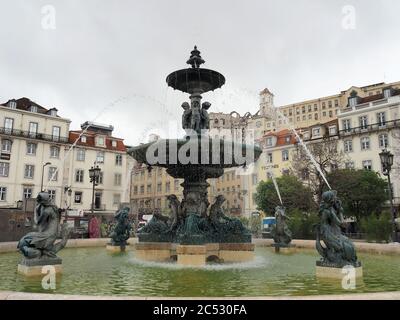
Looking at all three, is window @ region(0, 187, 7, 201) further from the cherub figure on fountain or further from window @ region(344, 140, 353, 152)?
window @ region(344, 140, 353, 152)

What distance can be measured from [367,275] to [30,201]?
20.9m

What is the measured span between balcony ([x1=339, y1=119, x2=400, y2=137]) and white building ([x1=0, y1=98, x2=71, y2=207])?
40984mm

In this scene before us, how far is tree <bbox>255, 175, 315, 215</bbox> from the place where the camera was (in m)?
42.6

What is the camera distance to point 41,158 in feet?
169

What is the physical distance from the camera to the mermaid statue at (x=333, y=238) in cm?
759

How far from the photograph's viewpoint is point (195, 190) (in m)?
13.0

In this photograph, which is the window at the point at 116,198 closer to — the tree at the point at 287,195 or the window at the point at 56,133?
the window at the point at 56,133

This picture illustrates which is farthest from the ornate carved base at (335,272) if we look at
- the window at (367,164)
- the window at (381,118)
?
the window at (367,164)

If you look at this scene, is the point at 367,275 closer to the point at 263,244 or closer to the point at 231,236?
the point at 231,236

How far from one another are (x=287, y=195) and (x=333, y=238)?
129 feet

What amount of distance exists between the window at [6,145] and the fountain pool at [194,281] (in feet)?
141

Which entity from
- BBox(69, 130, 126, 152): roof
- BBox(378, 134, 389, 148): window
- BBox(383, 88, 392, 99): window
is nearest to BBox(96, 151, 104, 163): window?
BBox(69, 130, 126, 152): roof

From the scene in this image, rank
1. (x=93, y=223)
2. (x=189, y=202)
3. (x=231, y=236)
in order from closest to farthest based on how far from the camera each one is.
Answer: (x=231, y=236) → (x=189, y=202) → (x=93, y=223)

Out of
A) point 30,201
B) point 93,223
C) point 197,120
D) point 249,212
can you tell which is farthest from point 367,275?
point 249,212
